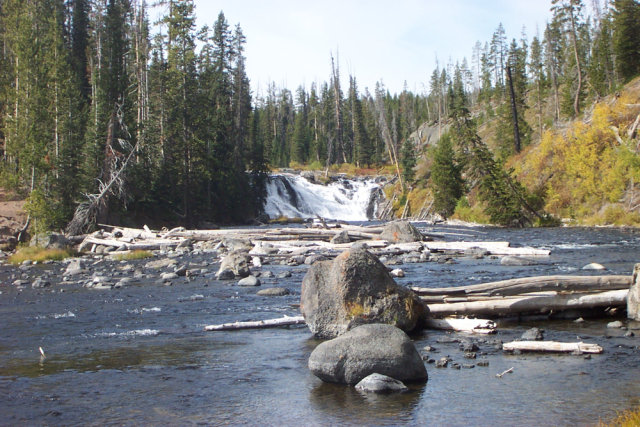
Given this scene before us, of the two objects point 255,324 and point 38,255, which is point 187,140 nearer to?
point 38,255

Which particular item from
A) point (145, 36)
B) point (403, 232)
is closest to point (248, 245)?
point (403, 232)

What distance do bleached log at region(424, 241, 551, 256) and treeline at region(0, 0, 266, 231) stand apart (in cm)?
2054

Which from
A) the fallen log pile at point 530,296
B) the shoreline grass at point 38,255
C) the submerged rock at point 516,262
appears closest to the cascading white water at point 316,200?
the shoreline grass at point 38,255

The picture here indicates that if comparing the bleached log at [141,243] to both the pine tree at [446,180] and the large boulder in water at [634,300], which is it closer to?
the large boulder in water at [634,300]

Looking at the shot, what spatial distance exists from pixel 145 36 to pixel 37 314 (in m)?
44.2

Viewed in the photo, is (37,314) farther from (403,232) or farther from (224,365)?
(403,232)

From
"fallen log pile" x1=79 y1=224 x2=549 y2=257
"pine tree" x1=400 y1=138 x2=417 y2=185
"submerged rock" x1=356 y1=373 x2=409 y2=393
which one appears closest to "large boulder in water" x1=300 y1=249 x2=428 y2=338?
"submerged rock" x1=356 y1=373 x2=409 y2=393

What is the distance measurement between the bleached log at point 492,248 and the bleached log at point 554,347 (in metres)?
12.5

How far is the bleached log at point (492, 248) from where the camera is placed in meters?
20.2

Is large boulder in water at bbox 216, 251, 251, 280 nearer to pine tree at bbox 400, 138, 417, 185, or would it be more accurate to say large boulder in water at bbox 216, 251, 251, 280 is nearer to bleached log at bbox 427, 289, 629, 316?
bleached log at bbox 427, 289, 629, 316

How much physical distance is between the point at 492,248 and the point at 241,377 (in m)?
16.4

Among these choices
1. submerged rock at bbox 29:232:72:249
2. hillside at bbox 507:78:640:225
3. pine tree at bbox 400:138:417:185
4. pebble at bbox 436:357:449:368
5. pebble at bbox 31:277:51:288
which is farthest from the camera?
pine tree at bbox 400:138:417:185

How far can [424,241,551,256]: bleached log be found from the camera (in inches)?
795

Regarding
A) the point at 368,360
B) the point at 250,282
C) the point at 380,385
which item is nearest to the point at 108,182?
the point at 250,282
